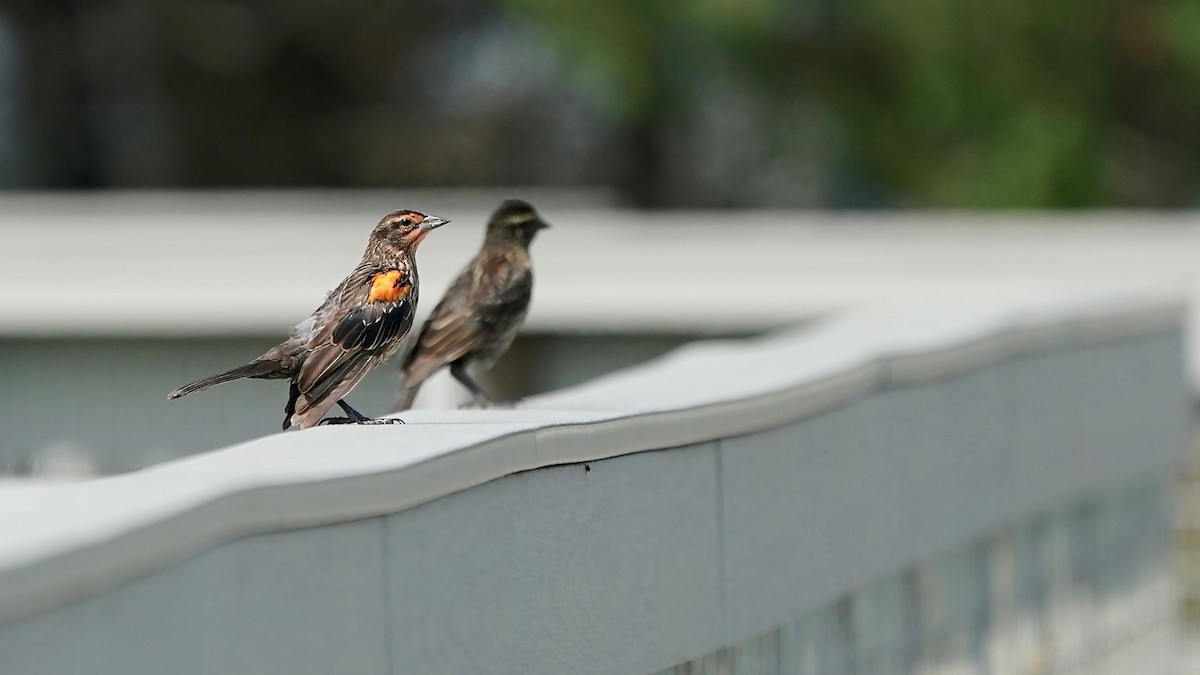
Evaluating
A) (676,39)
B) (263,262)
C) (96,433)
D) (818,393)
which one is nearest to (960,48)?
(676,39)

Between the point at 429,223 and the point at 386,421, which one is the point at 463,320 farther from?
the point at 386,421

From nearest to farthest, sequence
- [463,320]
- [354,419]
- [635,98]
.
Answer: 1. [354,419]
2. [463,320]
3. [635,98]

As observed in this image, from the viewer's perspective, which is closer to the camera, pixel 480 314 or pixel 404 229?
pixel 404 229

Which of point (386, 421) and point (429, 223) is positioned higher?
point (429, 223)

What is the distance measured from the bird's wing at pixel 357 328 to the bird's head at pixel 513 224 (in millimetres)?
1798

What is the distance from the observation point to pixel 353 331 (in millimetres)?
3963

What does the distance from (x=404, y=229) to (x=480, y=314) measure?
137 cm

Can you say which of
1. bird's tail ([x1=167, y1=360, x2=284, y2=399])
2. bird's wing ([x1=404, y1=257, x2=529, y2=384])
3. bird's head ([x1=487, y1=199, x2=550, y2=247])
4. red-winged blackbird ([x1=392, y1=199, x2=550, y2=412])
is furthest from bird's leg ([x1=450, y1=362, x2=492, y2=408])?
bird's tail ([x1=167, y1=360, x2=284, y2=399])

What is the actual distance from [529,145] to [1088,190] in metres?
14.3

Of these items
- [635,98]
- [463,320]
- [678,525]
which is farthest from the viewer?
[635,98]

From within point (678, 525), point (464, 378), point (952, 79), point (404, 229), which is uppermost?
point (952, 79)

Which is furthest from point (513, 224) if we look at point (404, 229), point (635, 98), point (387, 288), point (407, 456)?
point (635, 98)

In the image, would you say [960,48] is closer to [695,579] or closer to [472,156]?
[472,156]

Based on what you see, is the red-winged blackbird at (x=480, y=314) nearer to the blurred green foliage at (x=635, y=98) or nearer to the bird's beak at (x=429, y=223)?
the bird's beak at (x=429, y=223)
